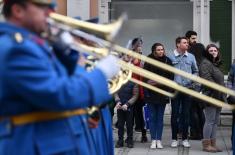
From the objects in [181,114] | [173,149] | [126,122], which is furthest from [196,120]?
[126,122]

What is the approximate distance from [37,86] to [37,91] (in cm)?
2

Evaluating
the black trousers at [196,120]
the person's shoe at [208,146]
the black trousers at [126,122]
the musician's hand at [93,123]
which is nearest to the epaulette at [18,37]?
the musician's hand at [93,123]

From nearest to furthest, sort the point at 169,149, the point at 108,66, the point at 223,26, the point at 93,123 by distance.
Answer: the point at 108,66 → the point at 93,123 → the point at 169,149 → the point at 223,26

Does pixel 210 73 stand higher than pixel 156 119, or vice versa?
pixel 210 73

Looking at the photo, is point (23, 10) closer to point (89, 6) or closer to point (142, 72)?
point (142, 72)

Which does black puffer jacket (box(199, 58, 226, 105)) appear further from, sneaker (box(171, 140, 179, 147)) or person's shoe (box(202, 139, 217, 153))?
sneaker (box(171, 140, 179, 147))

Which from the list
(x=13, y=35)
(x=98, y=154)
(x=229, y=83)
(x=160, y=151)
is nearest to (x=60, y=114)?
(x=13, y=35)

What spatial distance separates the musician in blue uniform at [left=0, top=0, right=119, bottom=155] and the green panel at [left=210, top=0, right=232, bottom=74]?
984 cm

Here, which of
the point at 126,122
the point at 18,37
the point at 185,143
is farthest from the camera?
the point at 126,122

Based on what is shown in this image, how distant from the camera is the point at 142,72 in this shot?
334 centimetres

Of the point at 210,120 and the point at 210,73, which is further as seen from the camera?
the point at 210,120

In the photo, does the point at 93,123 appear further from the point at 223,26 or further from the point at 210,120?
the point at 223,26

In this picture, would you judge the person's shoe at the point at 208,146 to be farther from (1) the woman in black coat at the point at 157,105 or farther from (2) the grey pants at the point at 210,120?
(1) the woman in black coat at the point at 157,105

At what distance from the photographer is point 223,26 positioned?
12.8 meters
